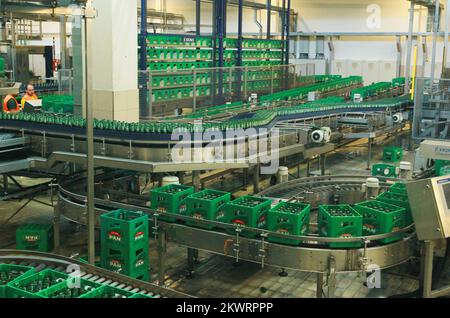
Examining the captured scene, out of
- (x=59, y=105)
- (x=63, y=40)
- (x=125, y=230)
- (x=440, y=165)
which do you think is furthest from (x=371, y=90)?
(x=125, y=230)

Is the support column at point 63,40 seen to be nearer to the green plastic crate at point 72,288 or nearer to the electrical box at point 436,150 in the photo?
the electrical box at point 436,150

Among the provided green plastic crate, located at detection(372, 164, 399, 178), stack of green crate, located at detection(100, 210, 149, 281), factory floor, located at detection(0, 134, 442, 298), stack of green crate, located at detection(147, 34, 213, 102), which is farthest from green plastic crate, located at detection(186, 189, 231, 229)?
green plastic crate, located at detection(372, 164, 399, 178)

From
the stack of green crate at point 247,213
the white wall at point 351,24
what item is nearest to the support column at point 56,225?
the stack of green crate at point 247,213

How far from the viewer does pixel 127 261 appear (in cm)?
496

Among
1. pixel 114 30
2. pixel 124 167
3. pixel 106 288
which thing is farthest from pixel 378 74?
pixel 106 288

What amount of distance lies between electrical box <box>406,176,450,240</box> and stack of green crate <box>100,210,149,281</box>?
8.17 feet

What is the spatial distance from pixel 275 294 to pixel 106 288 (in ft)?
8.54

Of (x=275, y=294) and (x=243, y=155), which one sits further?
(x=243, y=155)

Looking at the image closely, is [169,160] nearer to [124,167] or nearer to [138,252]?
[124,167]

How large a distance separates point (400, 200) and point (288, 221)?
136 centimetres

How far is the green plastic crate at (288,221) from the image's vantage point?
4754 millimetres

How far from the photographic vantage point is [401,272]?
5922mm

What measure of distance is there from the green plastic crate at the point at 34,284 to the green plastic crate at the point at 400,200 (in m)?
3.32
